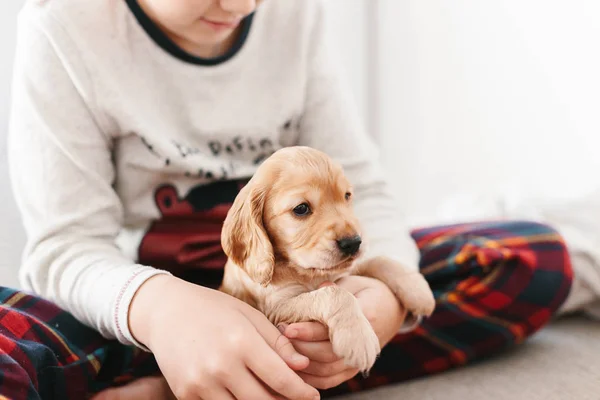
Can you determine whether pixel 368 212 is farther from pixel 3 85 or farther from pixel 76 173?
pixel 3 85

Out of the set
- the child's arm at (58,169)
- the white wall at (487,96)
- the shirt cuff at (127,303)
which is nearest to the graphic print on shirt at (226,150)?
the child's arm at (58,169)

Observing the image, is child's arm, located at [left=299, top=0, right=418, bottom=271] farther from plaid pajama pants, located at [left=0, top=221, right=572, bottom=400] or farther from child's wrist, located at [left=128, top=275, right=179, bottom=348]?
child's wrist, located at [left=128, top=275, right=179, bottom=348]

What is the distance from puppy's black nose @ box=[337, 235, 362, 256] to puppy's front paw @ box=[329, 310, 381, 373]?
0.07 metres

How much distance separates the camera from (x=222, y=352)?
0.66 metres

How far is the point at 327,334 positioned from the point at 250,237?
138mm

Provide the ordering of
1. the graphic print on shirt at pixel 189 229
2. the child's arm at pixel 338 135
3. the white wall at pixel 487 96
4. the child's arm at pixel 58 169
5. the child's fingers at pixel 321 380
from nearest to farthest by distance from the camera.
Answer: the child's fingers at pixel 321 380, the child's arm at pixel 58 169, the graphic print on shirt at pixel 189 229, the child's arm at pixel 338 135, the white wall at pixel 487 96

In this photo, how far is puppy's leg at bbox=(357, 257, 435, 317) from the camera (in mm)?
775

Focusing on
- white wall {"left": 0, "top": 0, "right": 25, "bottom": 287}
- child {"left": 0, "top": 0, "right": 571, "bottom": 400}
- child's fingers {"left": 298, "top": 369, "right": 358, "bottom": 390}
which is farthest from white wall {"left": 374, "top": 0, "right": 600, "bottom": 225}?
white wall {"left": 0, "top": 0, "right": 25, "bottom": 287}

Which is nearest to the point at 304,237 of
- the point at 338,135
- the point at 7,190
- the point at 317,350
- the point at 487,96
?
the point at 317,350

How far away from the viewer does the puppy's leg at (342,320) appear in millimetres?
613

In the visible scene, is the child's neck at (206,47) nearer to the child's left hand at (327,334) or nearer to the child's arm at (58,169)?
the child's arm at (58,169)

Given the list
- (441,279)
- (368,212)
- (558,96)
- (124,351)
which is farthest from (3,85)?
(558,96)

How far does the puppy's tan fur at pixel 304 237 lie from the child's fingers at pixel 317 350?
31mm

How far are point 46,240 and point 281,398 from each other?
0.43m
